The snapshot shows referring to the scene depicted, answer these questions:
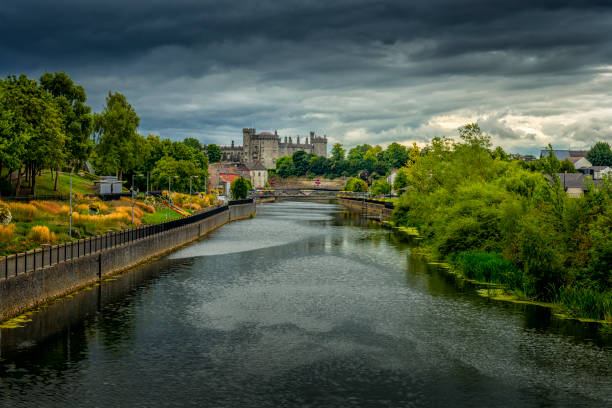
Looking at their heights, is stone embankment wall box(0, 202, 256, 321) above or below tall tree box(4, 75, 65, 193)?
below

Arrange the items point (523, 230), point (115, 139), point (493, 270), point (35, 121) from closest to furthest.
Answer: point (523, 230)
point (493, 270)
point (35, 121)
point (115, 139)

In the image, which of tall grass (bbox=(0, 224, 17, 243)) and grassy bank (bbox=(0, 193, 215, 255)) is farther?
grassy bank (bbox=(0, 193, 215, 255))

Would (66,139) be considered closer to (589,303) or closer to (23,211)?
(23,211)

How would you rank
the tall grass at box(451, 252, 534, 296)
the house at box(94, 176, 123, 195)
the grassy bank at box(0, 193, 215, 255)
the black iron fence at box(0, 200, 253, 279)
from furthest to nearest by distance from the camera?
the house at box(94, 176, 123, 195) < the grassy bank at box(0, 193, 215, 255) < the tall grass at box(451, 252, 534, 296) < the black iron fence at box(0, 200, 253, 279)

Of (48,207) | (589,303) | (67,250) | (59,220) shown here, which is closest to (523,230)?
(589,303)

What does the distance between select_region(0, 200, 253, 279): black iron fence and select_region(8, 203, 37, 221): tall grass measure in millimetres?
9649

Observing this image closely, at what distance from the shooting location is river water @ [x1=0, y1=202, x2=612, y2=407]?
2342 cm

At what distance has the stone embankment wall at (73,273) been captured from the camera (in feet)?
106

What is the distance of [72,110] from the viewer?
83.6 meters

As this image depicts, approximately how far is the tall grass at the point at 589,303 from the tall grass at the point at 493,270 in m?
3.73

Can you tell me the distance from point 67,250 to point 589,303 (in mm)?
35898

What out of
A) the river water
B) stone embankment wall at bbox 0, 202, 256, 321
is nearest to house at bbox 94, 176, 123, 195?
stone embankment wall at bbox 0, 202, 256, 321

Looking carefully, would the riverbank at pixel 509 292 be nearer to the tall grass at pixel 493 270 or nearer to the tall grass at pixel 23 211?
the tall grass at pixel 493 270

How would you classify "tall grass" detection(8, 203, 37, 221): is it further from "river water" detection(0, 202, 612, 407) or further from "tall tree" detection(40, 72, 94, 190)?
"tall tree" detection(40, 72, 94, 190)
